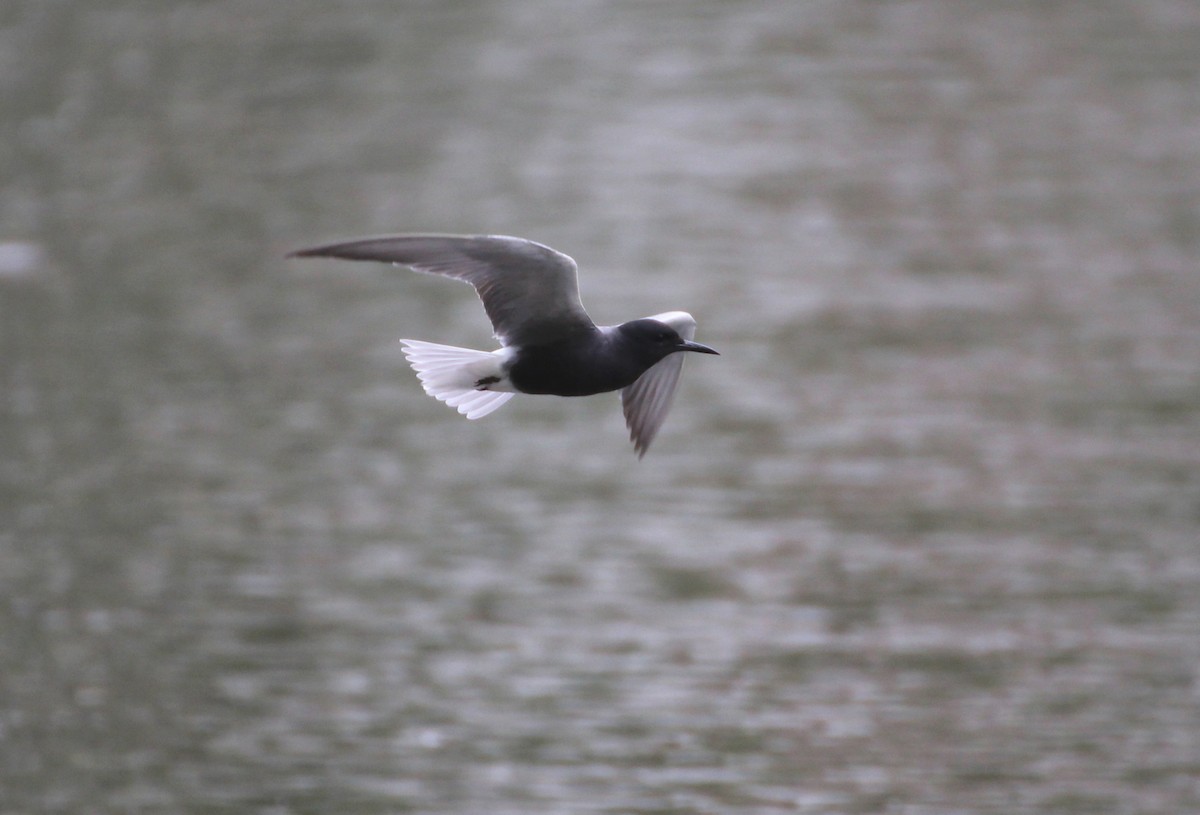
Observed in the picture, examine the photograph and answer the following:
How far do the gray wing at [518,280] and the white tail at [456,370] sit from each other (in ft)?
0.46

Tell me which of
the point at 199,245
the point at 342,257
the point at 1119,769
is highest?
the point at 342,257

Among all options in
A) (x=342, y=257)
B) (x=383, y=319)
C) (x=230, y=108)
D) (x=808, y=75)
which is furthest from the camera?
(x=808, y=75)

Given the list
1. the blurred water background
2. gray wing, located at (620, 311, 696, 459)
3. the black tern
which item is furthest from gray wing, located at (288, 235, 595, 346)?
the blurred water background

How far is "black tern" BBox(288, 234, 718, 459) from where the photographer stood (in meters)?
8.82

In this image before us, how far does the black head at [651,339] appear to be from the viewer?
8961 millimetres

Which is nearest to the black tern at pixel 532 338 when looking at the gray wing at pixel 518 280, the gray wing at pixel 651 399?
the gray wing at pixel 518 280

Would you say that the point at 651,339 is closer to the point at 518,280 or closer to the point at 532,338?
→ the point at 532,338

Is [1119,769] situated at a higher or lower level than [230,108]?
lower

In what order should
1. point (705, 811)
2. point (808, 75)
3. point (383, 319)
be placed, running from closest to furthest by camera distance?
point (705, 811), point (383, 319), point (808, 75)

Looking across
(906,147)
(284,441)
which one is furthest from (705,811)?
(906,147)

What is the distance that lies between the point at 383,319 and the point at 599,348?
662 inches

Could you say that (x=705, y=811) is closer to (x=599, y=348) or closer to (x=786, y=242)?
(x=599, y=348)

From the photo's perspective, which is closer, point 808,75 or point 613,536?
point 613,536

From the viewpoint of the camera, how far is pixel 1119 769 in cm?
1496
